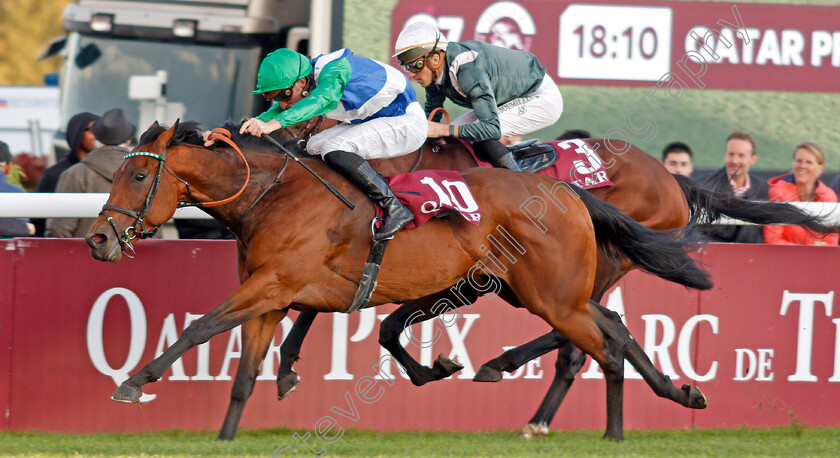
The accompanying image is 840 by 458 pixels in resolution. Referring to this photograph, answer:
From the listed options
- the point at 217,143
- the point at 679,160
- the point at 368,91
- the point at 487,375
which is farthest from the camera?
the point at 679,160

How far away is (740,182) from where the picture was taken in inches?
256

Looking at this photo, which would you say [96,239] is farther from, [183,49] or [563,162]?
[183,49]

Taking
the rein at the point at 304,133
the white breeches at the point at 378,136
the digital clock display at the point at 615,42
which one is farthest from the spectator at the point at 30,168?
the white breeches at the point at 378,136

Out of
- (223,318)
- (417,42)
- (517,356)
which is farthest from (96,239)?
(517,356)

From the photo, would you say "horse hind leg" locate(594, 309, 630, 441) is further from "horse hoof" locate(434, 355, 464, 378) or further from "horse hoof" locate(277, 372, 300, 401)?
"horse hoof" locate(277, 372, 300, 401)

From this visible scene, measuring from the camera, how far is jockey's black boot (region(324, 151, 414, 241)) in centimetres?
432

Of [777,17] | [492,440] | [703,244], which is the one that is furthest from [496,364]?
[777,17]

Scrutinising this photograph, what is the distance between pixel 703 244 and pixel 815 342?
1.13 meters

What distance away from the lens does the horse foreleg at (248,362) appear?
14.7 feet

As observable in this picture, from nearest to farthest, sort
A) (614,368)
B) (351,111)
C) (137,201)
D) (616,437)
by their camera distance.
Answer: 1. (137,201)
2. (351,111)
3. (614,368)
4. (616,437)

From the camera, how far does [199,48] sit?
9.18 m

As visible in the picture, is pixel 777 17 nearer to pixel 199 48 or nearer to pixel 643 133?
pixel 643 133

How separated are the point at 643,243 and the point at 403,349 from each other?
1321 millimetres

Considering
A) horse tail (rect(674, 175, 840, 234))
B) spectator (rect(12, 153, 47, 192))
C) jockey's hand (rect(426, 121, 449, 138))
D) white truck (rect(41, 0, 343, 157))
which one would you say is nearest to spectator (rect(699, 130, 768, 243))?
horse tail (rect(674, 175, 840, 234))
